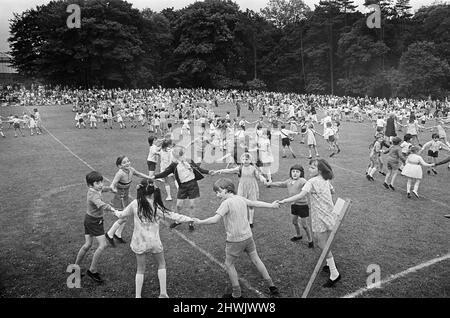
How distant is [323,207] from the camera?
238 inches

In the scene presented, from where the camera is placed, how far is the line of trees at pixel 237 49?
55031 millimetres

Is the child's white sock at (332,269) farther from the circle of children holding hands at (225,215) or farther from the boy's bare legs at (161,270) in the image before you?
the boy's bare legs at (161,270)

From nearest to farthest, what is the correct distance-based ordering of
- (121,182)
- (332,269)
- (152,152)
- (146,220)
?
(146,220), (332,269), (121,182), (152,152)

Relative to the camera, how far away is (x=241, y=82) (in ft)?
225

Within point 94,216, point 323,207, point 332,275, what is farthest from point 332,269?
point 94,216

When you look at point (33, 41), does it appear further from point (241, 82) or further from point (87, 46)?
point (241, 82)

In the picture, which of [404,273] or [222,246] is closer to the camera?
[404,273]

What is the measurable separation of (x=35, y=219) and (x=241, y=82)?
203 feet

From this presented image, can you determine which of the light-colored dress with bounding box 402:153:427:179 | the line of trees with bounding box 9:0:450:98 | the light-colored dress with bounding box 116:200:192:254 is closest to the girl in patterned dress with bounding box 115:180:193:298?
the light-colored dress with bounding box 116:200:192:254

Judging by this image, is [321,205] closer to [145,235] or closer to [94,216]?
[145,235]

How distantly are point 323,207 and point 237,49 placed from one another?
A: 64.7 metres
